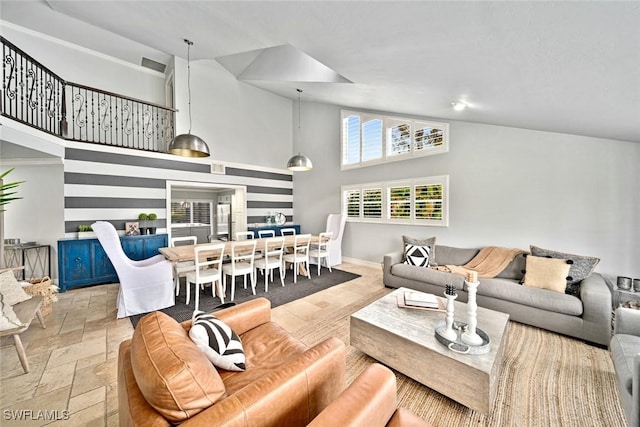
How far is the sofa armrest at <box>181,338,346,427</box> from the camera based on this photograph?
0.82 meters

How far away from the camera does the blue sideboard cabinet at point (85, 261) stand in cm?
380

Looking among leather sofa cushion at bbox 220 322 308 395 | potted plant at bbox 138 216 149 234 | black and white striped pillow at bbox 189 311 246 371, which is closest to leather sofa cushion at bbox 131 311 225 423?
black and white striped pillow at bbox 189 311 246 371

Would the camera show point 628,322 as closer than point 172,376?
No

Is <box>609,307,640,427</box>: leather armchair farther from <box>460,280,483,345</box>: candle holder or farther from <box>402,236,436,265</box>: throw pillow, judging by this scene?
<box>402,236,436,265</box>: throw pillow

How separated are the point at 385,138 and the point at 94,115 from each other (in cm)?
631

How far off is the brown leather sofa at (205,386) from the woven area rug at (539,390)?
0.89 m

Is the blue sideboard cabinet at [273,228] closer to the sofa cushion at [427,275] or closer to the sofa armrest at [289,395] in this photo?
the sofa cushion at [427,275]

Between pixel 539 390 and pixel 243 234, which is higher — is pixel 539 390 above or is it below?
below

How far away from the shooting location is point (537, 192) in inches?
132

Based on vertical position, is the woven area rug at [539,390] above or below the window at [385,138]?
below

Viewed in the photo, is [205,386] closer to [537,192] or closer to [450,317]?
[450,317]

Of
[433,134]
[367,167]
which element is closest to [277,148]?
[367,167]

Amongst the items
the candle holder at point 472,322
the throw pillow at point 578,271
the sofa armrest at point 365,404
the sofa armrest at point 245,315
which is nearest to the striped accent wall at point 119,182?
the sofa armrest at point 245,315

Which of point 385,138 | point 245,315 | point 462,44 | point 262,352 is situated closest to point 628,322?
point 462,44
